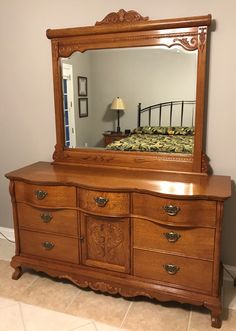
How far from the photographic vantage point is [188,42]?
2.02 m

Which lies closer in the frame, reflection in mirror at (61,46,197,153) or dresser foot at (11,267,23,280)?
reflection in mirror at (61,46,197,153)

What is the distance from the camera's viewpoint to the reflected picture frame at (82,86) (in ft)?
7.86

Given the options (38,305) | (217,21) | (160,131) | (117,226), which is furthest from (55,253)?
(217,21)

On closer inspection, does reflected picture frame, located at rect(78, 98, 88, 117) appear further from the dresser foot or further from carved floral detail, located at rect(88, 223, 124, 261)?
the dresser foot

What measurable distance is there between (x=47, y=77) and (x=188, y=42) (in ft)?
3.81

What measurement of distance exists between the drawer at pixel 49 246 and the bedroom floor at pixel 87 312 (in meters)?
0.24

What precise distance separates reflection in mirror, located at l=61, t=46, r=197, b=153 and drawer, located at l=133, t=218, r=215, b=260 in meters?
0.61

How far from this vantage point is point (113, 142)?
7.82ft

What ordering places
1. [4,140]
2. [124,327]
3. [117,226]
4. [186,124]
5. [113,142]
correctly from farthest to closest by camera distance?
[4,140] < [113,142] < [186,124] < [117,226] < [124,327]

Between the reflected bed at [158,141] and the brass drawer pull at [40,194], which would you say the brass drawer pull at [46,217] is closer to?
the brass drawer pull at [40,194]

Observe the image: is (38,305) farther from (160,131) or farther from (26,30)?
(26,30)

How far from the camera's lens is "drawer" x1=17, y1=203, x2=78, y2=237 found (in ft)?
7.02

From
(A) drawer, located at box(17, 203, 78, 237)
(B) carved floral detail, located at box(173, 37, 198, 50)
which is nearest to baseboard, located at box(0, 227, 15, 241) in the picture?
(A) drawer, located at box(17, 203, 78, 237)

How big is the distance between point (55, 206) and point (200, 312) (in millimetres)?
1191
